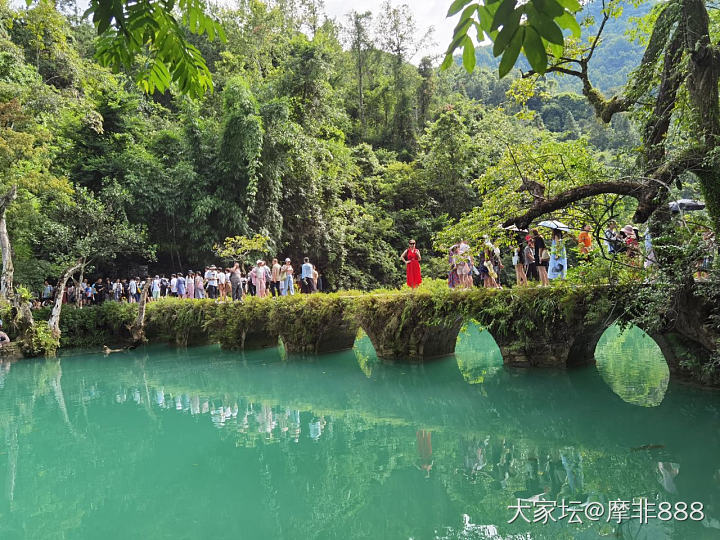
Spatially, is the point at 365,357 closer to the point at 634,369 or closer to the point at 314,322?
the point at 314,322

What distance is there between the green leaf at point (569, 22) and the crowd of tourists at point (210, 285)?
15.0 m

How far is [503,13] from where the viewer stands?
150 centimetres

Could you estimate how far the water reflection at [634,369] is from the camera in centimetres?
860

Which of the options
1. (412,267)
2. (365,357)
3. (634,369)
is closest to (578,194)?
(634,369)

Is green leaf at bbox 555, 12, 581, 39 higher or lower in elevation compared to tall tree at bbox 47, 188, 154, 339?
lower

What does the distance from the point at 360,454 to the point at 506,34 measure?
5853mm

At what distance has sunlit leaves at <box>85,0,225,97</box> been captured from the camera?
86.2 inches

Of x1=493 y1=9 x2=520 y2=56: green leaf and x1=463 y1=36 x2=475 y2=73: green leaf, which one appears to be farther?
x1=463 y1=36 x2=475 y2=73: green leaf

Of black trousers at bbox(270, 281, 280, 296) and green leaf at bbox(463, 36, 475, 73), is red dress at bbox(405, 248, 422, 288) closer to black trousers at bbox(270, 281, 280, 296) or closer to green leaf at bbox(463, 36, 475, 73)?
black trousers at bbox(270, 281, 280, 296)

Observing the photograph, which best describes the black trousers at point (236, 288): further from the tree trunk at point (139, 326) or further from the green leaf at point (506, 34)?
the green leaf at point (506, 34)

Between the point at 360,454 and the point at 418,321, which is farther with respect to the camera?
the point at 418,321

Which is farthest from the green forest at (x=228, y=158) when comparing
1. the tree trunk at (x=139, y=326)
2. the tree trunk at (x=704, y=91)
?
the tree trunk at (x=704, y=91)

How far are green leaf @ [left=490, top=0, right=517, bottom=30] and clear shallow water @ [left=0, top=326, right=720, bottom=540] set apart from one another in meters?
3.97

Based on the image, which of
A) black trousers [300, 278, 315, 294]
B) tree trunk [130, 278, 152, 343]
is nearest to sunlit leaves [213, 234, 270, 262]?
tree trunk [130, 278, 152, 343]
